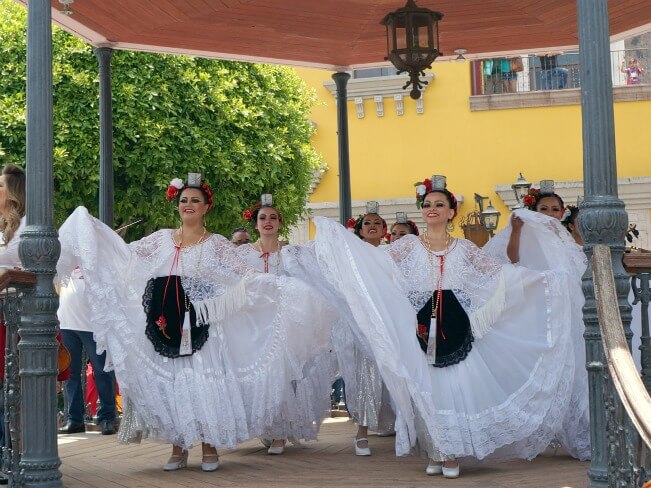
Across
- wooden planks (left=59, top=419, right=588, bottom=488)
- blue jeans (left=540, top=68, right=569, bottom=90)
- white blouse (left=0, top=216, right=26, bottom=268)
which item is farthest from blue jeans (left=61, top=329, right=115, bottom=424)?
blue jeans (left=540, top=68, right=569, bottom=90)

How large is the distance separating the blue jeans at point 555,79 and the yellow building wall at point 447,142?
528 mm

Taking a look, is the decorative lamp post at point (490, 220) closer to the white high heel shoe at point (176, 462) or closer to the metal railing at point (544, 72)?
the metal railing at point (544, 72)

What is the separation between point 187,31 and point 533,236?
3405 mm

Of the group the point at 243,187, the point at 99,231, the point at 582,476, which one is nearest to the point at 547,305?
the point at 582,476

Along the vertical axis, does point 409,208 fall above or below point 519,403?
above

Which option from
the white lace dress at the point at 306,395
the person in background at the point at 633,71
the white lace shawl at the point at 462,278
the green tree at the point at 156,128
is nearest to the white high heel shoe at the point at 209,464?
the white lace dress at the point at 306,395

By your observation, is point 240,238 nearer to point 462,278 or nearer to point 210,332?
point 210,332

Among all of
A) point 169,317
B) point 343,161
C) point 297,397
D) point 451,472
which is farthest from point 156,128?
point 451,472

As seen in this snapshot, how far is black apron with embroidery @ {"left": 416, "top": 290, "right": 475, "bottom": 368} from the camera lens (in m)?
6.83

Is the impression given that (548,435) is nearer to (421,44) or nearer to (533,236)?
(533,236)

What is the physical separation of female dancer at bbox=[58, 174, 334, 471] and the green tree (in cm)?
1049

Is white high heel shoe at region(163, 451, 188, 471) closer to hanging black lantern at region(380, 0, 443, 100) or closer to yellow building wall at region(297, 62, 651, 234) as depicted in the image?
hanging black lantern at region(380, 0, 443, 100)

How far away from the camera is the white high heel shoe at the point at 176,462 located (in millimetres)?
7031

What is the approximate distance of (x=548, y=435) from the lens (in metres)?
6.77
